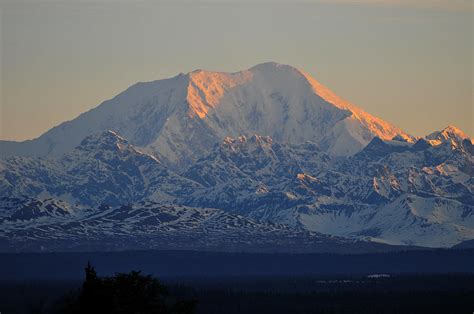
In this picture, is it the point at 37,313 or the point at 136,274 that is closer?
the point at 136,274

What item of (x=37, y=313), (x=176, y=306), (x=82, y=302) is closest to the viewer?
(x=82, y=302)

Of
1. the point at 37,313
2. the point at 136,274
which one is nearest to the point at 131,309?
the point at 136,274

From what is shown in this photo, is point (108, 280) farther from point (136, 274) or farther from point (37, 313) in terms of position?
point (37, 313)

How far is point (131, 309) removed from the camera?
4564 inches

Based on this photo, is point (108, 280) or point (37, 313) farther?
point (37, 313)

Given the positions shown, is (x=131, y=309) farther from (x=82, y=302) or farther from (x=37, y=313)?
(x=37, y=313)

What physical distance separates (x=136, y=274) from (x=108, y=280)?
2.00m

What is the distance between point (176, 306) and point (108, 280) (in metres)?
5.53

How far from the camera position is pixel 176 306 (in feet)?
396

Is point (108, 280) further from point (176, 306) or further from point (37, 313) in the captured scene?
point (37, 313)

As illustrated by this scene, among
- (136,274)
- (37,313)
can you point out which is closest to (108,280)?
(136,274)

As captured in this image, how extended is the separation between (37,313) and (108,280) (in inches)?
3116

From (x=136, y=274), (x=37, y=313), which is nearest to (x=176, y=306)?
(x=136, y=274)

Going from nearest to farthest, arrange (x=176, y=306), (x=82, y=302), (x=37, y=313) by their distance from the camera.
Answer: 1. (x=82, y=302)
2. (x=176, y=306)
3. (x=37, y=313)
